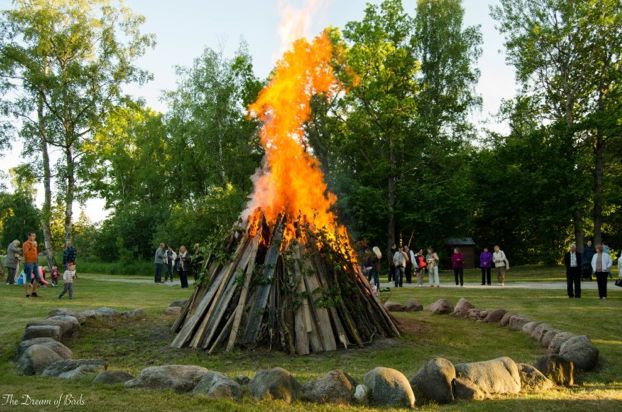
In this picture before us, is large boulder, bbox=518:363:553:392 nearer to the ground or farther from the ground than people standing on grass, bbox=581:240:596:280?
nearer to the ground

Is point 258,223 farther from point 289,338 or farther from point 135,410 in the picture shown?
point 135,410

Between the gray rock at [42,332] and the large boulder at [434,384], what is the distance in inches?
250

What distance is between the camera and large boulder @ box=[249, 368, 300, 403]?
579 cm

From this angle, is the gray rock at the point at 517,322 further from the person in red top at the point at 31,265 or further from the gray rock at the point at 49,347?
the person in red top at the point at 31,265

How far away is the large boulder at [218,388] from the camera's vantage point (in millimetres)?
5840

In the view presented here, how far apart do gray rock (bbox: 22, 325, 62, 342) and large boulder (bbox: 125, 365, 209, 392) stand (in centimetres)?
370

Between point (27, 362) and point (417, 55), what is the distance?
40705 millimetres

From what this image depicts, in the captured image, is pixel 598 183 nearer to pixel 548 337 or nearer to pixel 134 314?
pixel 548 337

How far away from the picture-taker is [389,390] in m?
5.84

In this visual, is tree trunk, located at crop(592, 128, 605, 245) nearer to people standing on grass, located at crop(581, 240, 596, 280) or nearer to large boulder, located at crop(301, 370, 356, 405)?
people standing on grass, located at crop(581, 240, 596, 280)

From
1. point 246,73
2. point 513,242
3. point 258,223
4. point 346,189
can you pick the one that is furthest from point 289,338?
point 513,242

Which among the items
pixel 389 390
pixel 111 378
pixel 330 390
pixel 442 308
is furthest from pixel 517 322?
pixel 111 378

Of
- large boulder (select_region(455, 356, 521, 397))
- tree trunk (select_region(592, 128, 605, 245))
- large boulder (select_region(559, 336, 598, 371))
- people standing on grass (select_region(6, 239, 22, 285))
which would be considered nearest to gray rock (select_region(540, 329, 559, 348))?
large boulder (select_region(559, 336, 598, 371))

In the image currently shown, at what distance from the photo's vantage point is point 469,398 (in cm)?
608
